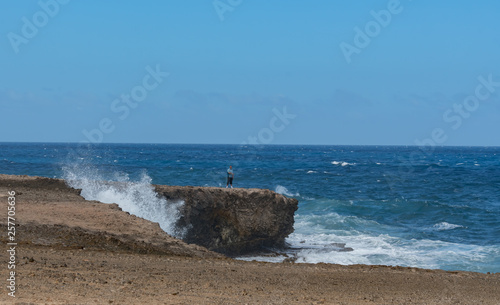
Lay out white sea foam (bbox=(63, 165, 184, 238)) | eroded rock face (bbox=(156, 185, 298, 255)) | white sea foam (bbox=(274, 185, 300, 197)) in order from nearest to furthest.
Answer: white sea foam (bbox=(63, 165, 184, 238)), eroded rock face (bbox=(156, 185, 298, 255)), white sea foam (bbox=(274, 185, 300, 197))

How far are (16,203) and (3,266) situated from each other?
19.8 ft

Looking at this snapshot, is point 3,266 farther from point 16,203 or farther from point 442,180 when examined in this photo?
point 442,180

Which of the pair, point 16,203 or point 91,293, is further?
point 16,203

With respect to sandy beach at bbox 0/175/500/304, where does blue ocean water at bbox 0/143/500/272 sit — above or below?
below

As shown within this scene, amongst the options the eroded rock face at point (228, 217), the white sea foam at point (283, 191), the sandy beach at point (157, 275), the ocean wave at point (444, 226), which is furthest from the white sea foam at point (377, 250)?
the white sea foam at point (283, 191)

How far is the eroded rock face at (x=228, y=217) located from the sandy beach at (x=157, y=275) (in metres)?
3.62

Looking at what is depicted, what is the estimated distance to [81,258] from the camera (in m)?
10.4

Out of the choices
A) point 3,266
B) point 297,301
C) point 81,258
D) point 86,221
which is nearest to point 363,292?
point 297,301

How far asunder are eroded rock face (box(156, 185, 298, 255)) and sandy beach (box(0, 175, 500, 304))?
3618 millimetres

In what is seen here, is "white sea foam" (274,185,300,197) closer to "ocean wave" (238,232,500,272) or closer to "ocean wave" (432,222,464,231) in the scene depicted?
"ocean wave" (432,222,464,231)

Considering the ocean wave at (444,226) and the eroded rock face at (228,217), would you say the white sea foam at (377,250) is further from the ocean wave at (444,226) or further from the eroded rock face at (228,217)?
the ocean wave at (444,226)

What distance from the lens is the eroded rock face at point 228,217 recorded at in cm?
1777

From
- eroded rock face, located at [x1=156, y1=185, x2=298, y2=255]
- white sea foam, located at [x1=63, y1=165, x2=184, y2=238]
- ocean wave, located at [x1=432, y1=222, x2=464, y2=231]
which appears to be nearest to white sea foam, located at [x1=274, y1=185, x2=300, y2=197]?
ocean wave, located at [x1=432, y1=222, x2=464, y2=231]

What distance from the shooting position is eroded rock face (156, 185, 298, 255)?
1777cm
